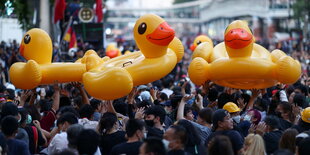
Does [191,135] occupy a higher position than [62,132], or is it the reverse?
[191,135]

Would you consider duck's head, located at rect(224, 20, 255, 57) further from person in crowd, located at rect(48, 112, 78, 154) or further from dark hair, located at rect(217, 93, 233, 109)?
person in crowd, located at rect(48, 112, 78, 154)

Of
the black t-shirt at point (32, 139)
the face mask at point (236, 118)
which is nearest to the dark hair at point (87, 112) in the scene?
the black t-shirt at point (32, 139)

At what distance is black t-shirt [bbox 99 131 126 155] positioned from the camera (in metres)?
8.34

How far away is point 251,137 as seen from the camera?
7305 millimetres

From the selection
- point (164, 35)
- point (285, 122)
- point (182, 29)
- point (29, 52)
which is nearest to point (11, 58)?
point (29, 52)

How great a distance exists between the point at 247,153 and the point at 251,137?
169mm

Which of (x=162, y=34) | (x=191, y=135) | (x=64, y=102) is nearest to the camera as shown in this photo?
(x=191, y=135)

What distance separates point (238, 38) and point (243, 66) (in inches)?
20.7

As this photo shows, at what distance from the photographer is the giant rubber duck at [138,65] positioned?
1064 centimetres

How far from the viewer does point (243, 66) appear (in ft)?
39.5

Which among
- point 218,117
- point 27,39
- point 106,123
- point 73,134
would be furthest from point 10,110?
point 27,39

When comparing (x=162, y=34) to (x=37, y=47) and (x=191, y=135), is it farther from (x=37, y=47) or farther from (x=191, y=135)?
(x=191, y=135)

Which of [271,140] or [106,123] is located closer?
[106,123]

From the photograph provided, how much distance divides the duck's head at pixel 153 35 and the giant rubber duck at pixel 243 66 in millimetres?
1144
